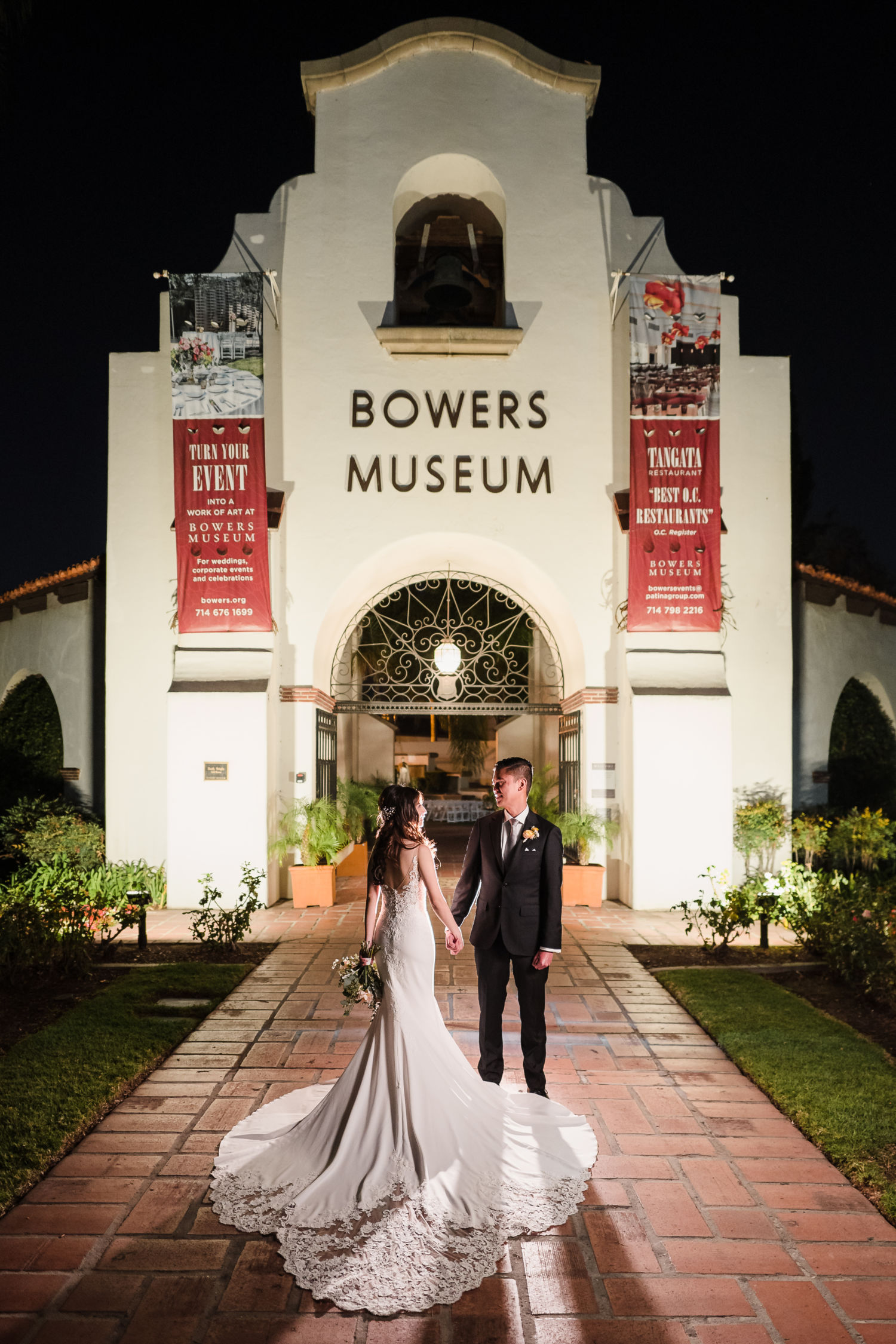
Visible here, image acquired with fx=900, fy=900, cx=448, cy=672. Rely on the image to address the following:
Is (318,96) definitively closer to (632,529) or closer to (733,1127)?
(632,529)

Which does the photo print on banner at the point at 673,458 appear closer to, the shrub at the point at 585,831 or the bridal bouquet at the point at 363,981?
the shrub at the point at 585,831

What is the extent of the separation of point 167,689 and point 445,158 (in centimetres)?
759

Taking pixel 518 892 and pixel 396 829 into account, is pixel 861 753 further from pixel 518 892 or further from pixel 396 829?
pixel 396 829

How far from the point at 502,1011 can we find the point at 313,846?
6.03 m

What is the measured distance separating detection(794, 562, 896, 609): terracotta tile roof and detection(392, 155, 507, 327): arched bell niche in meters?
5.05

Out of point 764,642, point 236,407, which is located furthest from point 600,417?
point 236,407

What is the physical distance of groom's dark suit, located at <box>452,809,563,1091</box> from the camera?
15.5ft

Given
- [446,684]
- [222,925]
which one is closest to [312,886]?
[222,925]

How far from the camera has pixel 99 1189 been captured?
12.3 ft

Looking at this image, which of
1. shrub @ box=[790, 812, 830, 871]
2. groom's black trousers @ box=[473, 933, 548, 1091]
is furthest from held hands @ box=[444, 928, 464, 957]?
shrub @ box=[790, 812, 830, 871]

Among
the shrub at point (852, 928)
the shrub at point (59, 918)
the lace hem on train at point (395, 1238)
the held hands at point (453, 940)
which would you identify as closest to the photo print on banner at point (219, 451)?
the shrub at point (59, 918)

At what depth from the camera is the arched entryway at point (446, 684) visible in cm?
1162

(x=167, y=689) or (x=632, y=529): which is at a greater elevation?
(x=632, y=529)

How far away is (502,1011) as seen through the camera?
4.78 metres
